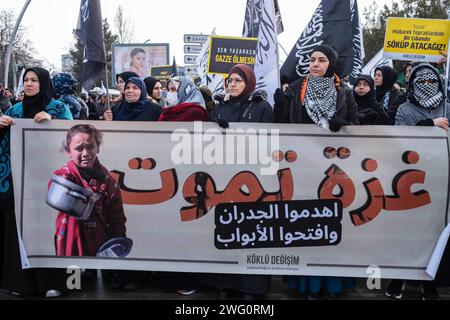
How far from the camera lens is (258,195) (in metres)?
3.83

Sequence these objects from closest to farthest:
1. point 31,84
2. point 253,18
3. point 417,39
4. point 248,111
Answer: point 31,84
point 248,111
point 253,18
point 417,39

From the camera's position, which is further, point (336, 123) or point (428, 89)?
point (428, 89)

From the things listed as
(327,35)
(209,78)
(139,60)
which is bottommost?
(327,35)

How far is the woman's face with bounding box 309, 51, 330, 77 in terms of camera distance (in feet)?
13.0

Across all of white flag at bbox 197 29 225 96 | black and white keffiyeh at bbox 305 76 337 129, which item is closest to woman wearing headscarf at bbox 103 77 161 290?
black and white keffiyeh at bbox 305 76 337 129

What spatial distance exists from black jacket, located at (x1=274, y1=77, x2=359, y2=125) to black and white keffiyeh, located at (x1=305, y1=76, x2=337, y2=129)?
2.7 inches

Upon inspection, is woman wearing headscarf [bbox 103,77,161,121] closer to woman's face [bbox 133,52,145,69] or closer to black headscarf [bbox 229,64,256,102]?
black headscarf [bbox 229,64,256,102]

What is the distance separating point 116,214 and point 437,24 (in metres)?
5.50

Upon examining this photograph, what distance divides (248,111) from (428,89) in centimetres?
149

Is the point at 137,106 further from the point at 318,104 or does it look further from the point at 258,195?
the point at 318,104

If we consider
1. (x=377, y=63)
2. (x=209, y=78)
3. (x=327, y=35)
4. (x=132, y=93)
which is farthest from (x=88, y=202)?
(x=209, y=78)

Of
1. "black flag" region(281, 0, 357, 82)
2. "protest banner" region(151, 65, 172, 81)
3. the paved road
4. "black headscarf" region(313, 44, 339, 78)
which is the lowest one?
the paved road

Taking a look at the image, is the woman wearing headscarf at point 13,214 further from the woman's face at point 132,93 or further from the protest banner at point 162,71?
the protest banner at point 162,71

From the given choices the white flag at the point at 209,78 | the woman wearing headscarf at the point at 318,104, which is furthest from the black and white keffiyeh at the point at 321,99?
the white flag at the point at 209,78
